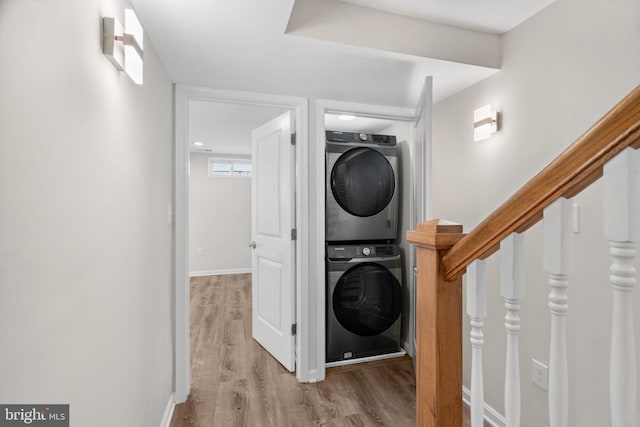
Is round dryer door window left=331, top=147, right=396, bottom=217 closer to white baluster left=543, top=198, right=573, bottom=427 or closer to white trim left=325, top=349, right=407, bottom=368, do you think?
white trim left=325, top=349, right=407, bottom=368

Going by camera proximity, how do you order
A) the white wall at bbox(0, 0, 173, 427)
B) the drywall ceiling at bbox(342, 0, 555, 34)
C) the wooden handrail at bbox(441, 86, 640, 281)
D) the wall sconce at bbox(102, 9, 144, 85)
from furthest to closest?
the drywall ceiling at bbox(342, 0, 555, 34), the wall sconce at bbox(102, 9, 144, 85), the white wall at bbox(0, 0, 173, 427), the wooden handrail at bbox(441, 86, 640, 281)

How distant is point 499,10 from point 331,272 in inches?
80.0

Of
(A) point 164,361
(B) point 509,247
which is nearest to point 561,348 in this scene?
(B) point 509,247

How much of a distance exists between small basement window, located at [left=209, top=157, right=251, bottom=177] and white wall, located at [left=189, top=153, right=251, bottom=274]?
3.7 inches

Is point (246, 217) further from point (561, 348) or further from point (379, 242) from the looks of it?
point (561, 348)

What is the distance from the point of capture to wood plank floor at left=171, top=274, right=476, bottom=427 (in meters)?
1.95

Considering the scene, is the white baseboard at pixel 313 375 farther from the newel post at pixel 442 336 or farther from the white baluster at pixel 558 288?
the white baluster at pixel 558 288

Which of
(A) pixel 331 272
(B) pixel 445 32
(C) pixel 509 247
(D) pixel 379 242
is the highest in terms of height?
(B) pixel 445 32

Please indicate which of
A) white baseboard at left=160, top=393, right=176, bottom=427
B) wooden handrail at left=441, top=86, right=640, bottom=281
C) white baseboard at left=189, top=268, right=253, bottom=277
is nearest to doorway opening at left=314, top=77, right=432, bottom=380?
white baseboard at left=160, top=393, right=176, bottom=427

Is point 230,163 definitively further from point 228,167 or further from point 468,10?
point 468,10

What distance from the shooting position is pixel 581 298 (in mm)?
1417

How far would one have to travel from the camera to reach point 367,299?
2.75 metres

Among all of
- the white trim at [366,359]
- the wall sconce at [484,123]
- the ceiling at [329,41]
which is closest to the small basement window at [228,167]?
the ceiling at [329,41]

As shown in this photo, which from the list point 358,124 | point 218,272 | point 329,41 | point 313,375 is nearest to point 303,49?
point 329,41
